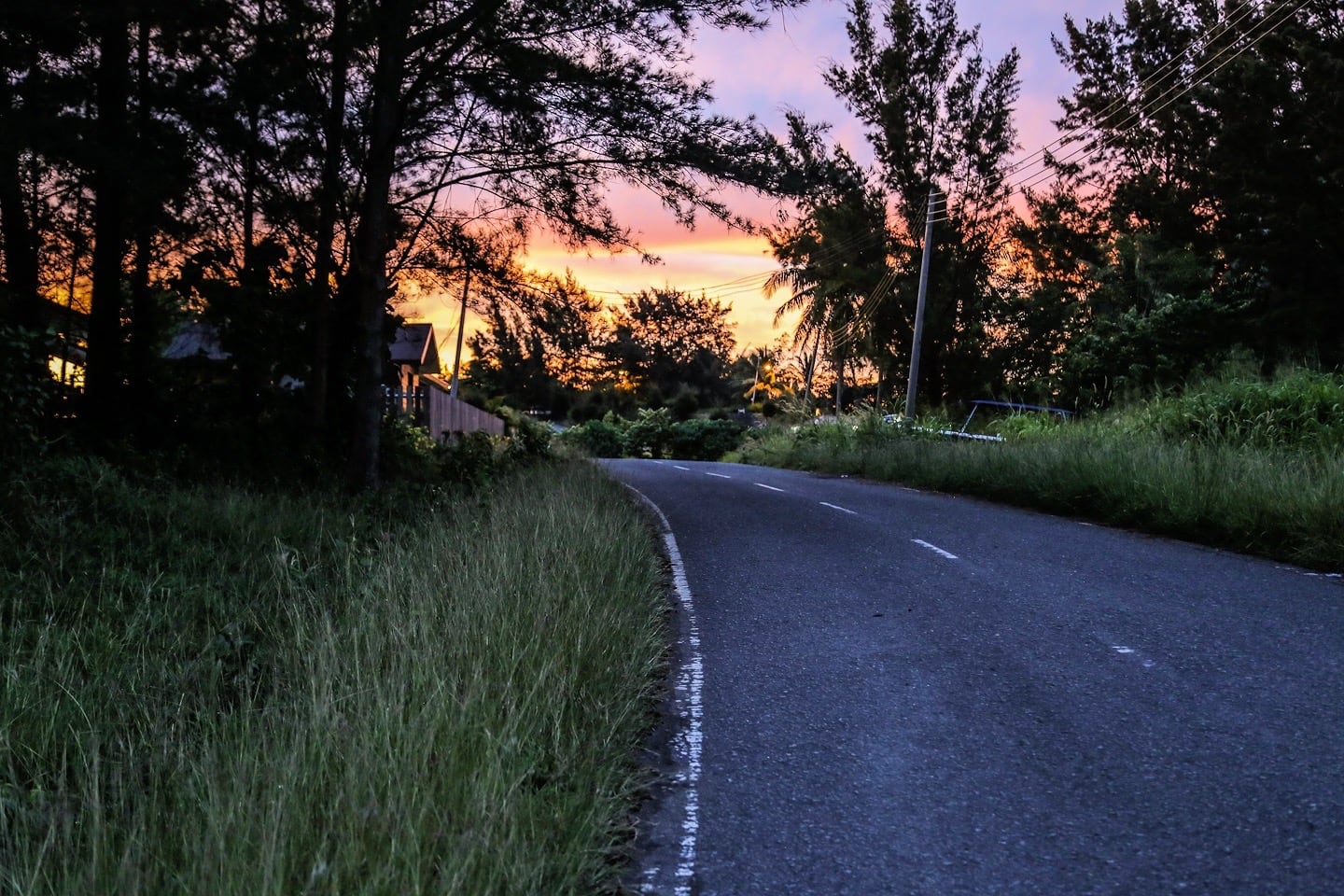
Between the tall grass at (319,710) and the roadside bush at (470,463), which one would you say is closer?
the tall grass at (319,710)

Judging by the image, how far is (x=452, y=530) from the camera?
9945 millimetres

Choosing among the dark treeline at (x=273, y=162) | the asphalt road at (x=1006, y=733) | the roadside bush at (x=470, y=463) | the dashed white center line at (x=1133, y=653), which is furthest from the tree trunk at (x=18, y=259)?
the dashed white center line at (x=1133, y=653)

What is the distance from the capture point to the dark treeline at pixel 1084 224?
89.8 feet

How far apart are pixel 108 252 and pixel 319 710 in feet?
42.7

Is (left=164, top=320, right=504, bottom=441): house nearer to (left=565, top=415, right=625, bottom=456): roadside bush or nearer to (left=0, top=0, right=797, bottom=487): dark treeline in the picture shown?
(left=0, top=0, right=797, bottom=487): dark treeline

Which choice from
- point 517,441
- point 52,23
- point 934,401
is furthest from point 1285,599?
point 934,401

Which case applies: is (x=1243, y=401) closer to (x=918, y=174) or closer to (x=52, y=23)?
(x=52, y=23)

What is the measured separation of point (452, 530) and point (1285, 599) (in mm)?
7192

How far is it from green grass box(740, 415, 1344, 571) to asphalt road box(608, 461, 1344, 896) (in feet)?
4.29

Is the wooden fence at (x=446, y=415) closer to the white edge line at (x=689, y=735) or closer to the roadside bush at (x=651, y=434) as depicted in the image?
the white edge line at (x=689, y=735)

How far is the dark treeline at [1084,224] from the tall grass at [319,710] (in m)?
24.5

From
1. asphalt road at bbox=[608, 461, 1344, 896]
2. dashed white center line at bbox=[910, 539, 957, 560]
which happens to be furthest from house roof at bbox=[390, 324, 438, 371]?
asphalt road at bbox=[608, 461, 1344, 896]

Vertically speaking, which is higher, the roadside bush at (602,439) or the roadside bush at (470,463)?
the roadside bush at (470,463)

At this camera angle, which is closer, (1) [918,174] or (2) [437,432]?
(2) [437,432]
